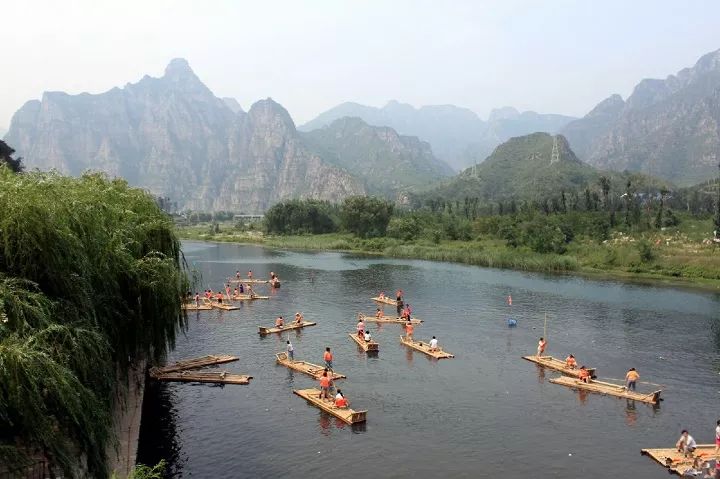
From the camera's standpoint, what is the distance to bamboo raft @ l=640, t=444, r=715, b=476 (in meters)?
28.5

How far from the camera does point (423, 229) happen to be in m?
149

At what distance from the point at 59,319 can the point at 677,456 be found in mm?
28703

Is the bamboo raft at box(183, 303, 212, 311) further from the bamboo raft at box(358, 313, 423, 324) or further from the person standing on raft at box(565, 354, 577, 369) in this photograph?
the person standing on raft at box(565, 354, 577, 369)

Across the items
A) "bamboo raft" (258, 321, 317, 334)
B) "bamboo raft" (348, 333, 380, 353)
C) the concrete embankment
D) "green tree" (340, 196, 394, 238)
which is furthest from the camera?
"green tree" (340, 196, 394, 238)

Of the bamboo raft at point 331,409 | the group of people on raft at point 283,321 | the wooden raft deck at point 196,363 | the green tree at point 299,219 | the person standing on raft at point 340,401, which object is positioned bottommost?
the bamboo raft at point 331,409

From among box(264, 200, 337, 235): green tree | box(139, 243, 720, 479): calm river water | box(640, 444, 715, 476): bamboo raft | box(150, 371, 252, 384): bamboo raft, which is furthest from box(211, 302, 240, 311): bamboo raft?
box(264, 200, 337, 235): green tree

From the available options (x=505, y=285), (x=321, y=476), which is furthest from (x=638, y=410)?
(x=505, y=285)

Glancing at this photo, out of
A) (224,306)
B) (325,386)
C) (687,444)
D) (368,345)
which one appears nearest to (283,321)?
(224,306)

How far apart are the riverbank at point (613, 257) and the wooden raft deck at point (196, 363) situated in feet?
154

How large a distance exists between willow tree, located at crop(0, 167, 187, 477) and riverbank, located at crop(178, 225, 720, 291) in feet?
214

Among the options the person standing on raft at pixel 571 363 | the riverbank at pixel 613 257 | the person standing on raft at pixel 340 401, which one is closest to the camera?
the person standing on raft at pixel 340 401

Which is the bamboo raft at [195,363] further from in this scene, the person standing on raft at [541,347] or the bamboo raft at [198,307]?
the person standing on raft at [541,347]

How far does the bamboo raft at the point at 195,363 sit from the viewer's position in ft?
133

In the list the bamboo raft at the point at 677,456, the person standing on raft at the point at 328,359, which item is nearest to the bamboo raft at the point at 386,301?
the person standing on raft at the point at 328,359
